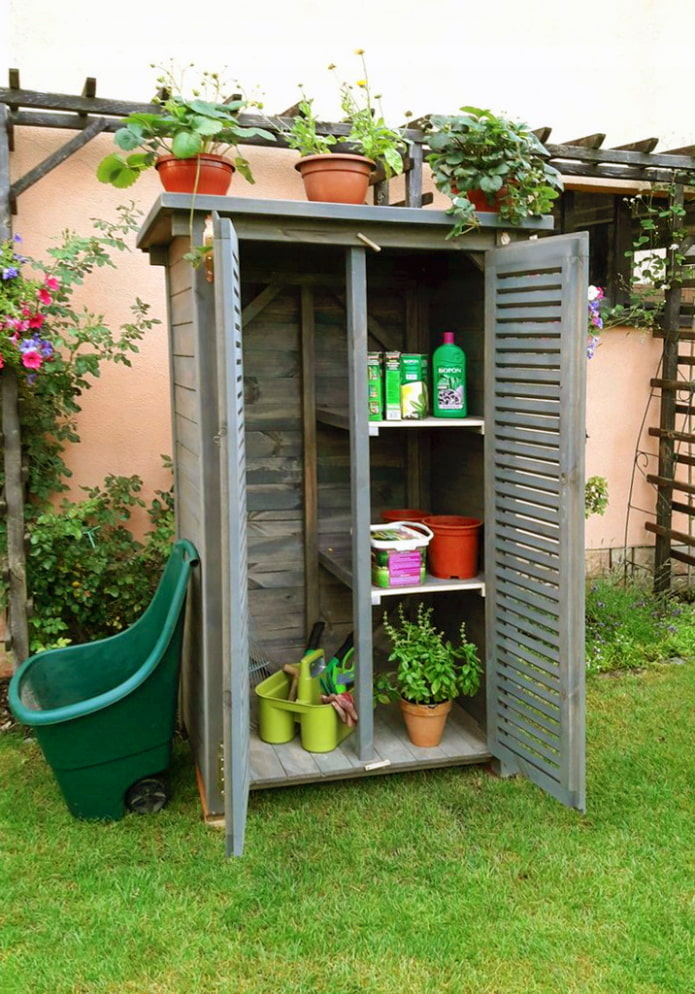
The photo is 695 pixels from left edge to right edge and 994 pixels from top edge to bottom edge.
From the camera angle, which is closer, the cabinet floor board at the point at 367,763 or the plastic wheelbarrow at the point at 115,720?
the plastic wheelbarrow at the point at 115,720

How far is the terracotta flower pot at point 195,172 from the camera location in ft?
9.23

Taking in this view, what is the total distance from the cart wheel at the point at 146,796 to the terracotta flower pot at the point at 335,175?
6.79 feet

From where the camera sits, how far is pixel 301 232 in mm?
2971

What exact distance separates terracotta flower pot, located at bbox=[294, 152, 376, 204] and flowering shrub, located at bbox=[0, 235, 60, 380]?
4.50ft

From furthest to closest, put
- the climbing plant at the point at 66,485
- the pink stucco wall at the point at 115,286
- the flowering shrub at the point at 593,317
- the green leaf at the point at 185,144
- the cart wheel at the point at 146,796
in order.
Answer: the flowering shrub at the point at 593,317, the pink stucco wall at the point at 115,286, the climbing plant at the point at 66,485, the cart wheel at the point at 146,796, the green leaf at the point at 185,144

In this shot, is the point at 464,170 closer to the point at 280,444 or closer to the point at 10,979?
the point at 280,444

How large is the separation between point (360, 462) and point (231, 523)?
67 centimetres

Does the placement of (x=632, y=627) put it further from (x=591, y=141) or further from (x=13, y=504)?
(x=13, y=504)

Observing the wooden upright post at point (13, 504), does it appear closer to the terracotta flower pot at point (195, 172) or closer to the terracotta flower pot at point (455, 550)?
the terracotta flower pot at point (195, 172)

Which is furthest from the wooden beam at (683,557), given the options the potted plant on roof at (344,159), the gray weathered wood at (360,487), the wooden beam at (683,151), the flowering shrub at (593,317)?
the potted plant on roof at (344,159)

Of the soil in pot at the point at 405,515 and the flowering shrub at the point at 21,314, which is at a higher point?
the flowering shrub at the point at 21,314

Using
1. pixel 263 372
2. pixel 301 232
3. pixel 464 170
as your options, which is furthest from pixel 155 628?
pixel 464 170

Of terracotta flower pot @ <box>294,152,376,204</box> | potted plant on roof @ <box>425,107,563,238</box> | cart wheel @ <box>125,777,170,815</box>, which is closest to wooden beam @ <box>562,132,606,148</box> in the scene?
potted plant on roof @ <box>425,107,563,238</box>

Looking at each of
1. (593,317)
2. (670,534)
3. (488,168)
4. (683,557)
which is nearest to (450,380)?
(488,168)
